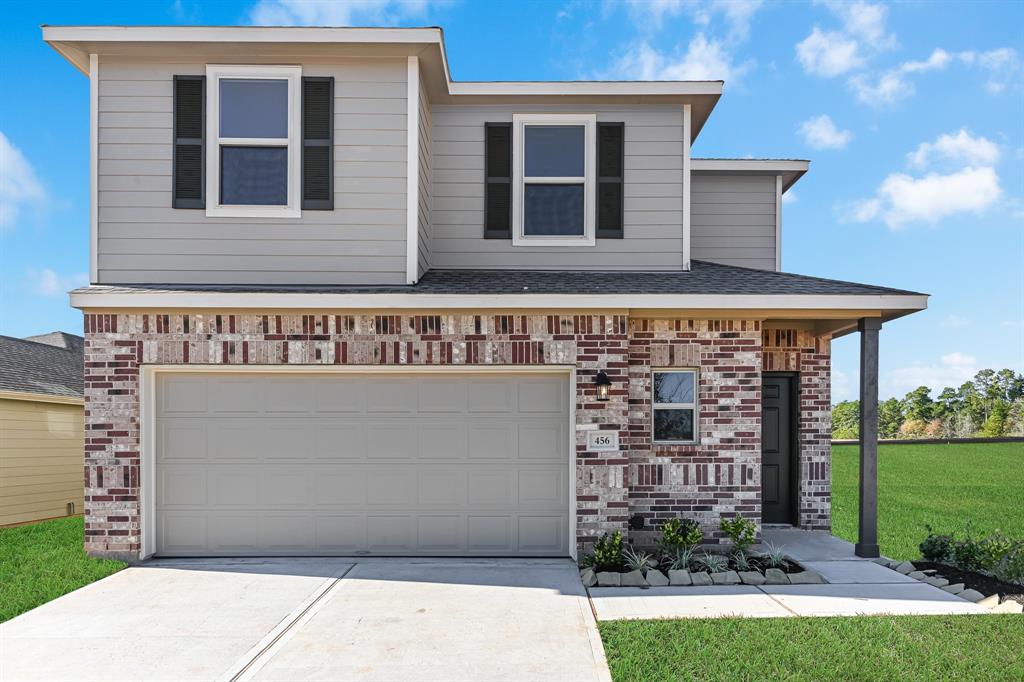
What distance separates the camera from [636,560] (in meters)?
6.78

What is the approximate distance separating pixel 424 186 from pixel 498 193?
975mm

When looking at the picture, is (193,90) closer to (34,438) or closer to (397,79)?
(397,79)

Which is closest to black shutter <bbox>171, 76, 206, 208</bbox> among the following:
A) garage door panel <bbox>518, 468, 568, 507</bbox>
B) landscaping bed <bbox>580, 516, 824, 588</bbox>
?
garage door panel <bbox>518, 468, 568, 507</bbox>

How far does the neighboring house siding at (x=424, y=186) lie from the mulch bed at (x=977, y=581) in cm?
646

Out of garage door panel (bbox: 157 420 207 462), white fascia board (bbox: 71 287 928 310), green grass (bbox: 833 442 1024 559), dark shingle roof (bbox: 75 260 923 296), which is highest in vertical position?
dark shingle roof (bbox: 75 260 923 296)

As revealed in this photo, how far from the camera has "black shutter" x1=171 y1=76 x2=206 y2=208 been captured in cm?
776

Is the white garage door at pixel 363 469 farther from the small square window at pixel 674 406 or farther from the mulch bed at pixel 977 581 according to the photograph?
the mulch bed at pixel 977 581

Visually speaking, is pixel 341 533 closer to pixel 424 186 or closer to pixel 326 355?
pixel 326 355

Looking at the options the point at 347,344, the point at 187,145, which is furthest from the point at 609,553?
the point at 187,145

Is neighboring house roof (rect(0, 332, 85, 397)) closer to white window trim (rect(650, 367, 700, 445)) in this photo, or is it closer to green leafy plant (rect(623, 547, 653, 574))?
white window trim (rect(650, 367, 700, 445))

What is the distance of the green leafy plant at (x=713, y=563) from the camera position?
6746mm

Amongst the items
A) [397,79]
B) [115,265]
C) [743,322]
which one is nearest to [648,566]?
[743,322]

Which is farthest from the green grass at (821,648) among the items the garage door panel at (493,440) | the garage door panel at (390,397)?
the garage door panel at (390,397)

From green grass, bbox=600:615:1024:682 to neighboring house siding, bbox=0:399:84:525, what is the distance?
9.60m
